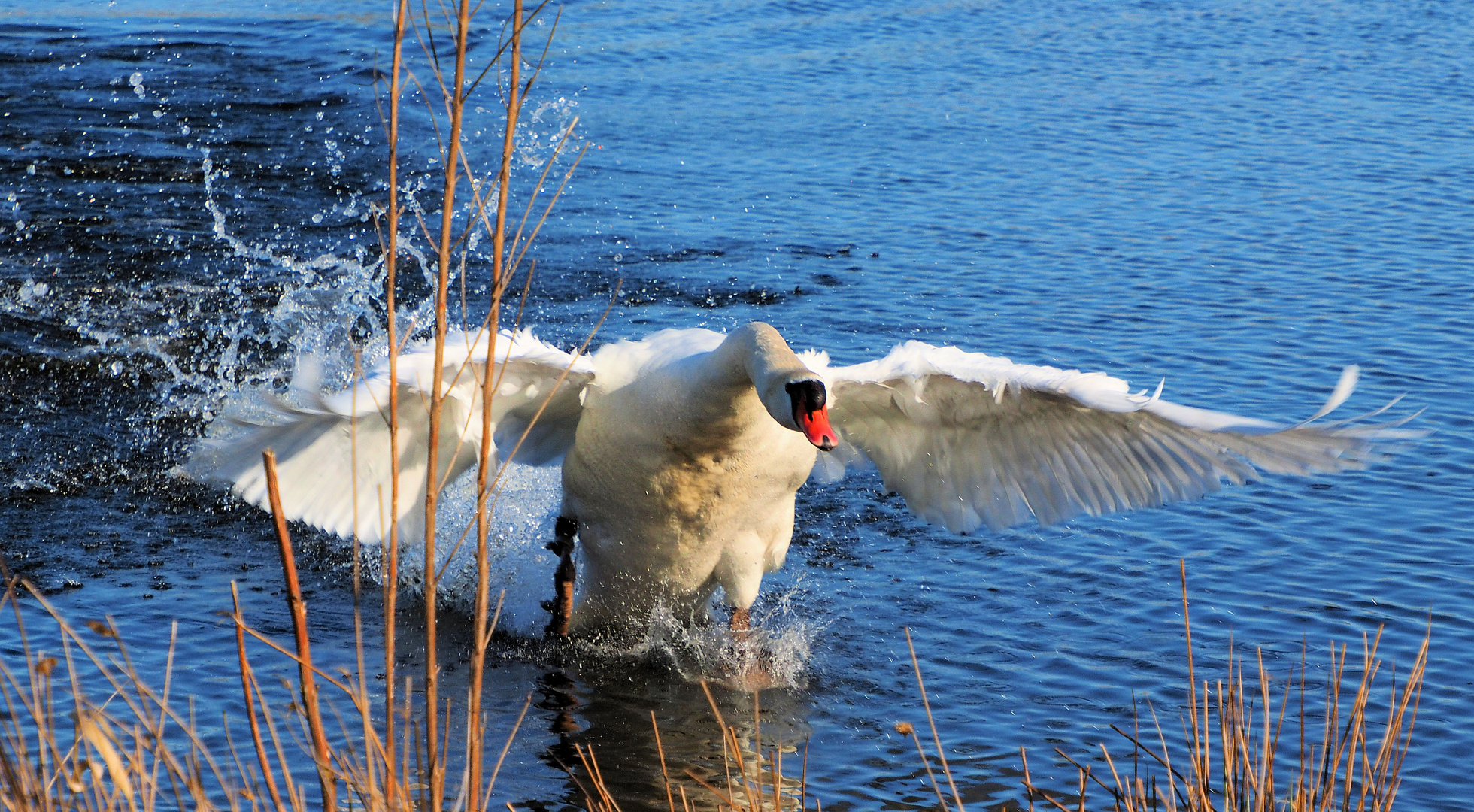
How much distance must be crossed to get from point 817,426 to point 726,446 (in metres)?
1.20

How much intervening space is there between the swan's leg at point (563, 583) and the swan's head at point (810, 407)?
2.29 meters

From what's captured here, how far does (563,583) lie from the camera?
269 inches

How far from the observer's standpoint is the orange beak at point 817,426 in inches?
176

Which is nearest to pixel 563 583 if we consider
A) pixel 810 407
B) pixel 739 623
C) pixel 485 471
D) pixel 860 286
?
pixel 739 623

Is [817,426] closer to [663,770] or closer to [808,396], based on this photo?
[808,396]

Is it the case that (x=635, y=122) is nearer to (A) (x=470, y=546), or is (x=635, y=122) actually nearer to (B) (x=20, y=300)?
(B) (x=20, y=300)

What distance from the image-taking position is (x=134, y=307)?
37.0ft

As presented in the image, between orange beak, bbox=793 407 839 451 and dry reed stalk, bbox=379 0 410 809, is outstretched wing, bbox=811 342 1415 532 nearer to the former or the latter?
orange beak, bbox=793 407 839 451

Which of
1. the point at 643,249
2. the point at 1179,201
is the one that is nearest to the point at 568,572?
the point at 643,249

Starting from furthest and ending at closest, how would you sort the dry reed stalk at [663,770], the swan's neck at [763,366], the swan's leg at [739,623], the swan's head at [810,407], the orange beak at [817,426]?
the swan's leg at [739,623]
the swan's neck at [763,366]
the swan's head at [810,407]
the orange beak at [817,426]
the dry reed stalk at [663,770]

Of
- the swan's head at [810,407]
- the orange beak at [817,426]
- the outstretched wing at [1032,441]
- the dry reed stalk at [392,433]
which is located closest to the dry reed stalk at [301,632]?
the dry reed stalk at [392,433]

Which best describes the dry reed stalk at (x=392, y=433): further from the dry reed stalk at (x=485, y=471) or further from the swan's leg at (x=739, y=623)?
the swan's leg at (x=739, y=623)

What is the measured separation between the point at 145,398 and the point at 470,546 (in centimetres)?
321

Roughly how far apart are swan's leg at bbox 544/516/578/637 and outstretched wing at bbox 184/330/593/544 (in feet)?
1.80
